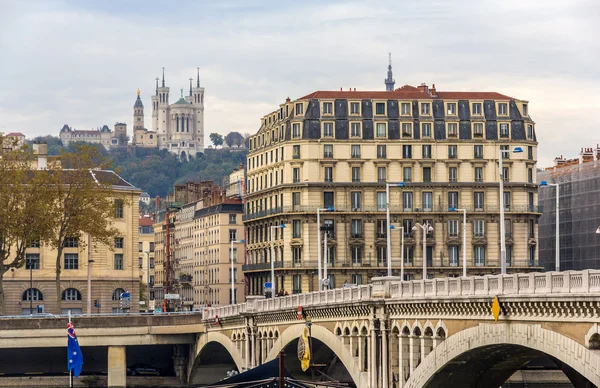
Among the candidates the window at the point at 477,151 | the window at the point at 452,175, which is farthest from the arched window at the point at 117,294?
the window at the point at 477,151

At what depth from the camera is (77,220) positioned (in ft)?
486

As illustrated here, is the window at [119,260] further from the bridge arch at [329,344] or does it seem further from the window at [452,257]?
the bridge arch at [329,344]

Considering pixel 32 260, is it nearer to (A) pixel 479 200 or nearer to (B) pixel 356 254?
(B) pixel 356 254

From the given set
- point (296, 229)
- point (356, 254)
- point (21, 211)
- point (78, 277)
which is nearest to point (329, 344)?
point (21, 211)

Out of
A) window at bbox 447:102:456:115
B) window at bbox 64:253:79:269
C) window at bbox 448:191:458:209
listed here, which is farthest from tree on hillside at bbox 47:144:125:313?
window at bbox 447:102:456:115

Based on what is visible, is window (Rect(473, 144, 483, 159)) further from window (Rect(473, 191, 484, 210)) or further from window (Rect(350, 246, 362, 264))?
window (Rect(350, 246, 362, 264))

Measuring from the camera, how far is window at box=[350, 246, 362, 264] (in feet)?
533

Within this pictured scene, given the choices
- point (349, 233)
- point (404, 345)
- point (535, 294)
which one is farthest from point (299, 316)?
point (349, 233)

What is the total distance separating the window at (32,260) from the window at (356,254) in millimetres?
34160

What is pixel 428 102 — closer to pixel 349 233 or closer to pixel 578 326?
pixel 349 233

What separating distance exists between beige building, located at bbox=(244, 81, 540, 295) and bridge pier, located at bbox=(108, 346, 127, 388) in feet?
100

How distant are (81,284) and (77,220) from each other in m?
18.9

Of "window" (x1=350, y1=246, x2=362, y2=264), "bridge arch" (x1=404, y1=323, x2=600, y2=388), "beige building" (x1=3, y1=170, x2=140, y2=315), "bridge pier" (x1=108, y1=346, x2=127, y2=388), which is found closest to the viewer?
"bridge arch" (x1=404, y1=323, x2=600, y2=388)

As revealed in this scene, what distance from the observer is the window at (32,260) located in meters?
165
